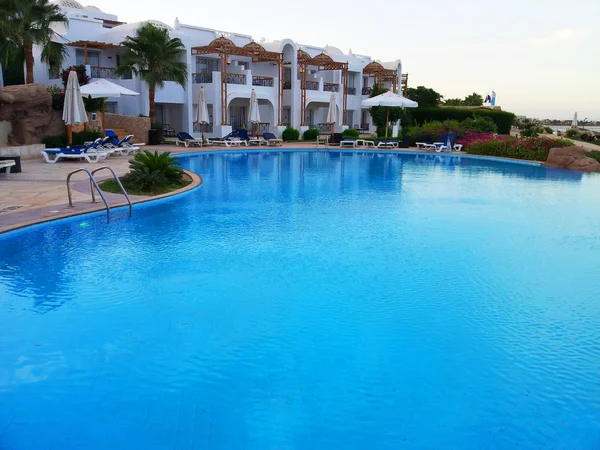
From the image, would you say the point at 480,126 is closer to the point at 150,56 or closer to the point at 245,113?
the point at 245,113

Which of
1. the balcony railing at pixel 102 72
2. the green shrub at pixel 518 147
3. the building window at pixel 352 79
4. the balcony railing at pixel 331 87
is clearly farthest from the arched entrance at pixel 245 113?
the green shrub at pixel 518 147

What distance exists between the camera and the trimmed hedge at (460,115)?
125 feet

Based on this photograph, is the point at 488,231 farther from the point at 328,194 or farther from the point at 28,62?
the point at 28,62

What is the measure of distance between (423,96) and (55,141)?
35.5 meters

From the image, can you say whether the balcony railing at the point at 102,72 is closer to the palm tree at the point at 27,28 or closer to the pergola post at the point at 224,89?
the palm tree at the point at 27,28

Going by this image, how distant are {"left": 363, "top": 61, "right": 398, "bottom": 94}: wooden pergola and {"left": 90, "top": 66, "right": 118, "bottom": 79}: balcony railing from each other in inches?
796

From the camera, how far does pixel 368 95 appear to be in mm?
42406

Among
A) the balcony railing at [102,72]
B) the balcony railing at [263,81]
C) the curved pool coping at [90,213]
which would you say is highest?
the balcony railing at [263,81]

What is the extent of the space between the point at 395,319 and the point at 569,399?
1987 millimetres

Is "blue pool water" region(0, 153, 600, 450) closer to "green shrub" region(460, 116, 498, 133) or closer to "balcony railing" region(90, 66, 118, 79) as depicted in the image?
"balcony railing" region(90, 66, 118, 79)

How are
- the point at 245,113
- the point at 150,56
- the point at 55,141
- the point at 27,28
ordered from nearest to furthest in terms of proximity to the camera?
the point at 55,141, the point at 27,28, the point at 150,56, the point at 245,113

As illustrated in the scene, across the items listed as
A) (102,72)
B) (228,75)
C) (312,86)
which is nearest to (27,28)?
(102,72)

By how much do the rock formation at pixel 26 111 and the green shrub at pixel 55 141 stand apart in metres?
0.47

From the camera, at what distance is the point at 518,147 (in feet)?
80.5
